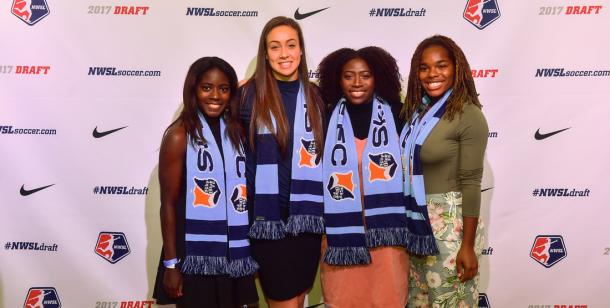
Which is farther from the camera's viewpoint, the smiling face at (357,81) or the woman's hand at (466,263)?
the smiling face at (357,81)

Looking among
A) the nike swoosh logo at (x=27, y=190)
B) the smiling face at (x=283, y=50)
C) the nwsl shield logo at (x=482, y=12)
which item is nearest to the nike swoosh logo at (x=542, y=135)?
the nwsl shield logo at (x=482, y=12)

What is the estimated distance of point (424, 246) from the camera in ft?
7.67

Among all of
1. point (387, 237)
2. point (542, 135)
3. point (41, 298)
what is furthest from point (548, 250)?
point (41, 298)

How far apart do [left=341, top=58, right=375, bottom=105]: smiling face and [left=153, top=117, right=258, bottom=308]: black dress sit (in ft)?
2.11

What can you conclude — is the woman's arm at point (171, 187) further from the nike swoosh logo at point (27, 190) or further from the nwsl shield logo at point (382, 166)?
the nike swoosh logo at point (27, 190)

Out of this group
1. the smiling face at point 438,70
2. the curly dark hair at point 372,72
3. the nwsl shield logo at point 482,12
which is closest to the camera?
the smiling face at point 438,70

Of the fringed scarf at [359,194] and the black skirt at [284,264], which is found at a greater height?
the fringed scarf at [359,194]

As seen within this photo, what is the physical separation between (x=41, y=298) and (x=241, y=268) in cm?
174

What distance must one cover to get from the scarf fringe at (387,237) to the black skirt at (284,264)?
296 mm

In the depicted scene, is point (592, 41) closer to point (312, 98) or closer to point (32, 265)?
point (312, 98)

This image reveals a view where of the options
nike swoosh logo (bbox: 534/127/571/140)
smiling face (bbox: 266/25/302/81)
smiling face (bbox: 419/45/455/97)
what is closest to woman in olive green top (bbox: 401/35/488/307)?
smiling face (bbox: 419/45/455/97)

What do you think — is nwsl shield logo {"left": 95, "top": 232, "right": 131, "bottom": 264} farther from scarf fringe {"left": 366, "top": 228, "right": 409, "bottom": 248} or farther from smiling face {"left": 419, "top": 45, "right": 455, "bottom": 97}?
smiling face {"left": 419, "top": 45, "right": 455, "bottom": 97}

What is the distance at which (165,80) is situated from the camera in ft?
10.7

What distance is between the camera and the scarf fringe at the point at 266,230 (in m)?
2.40
